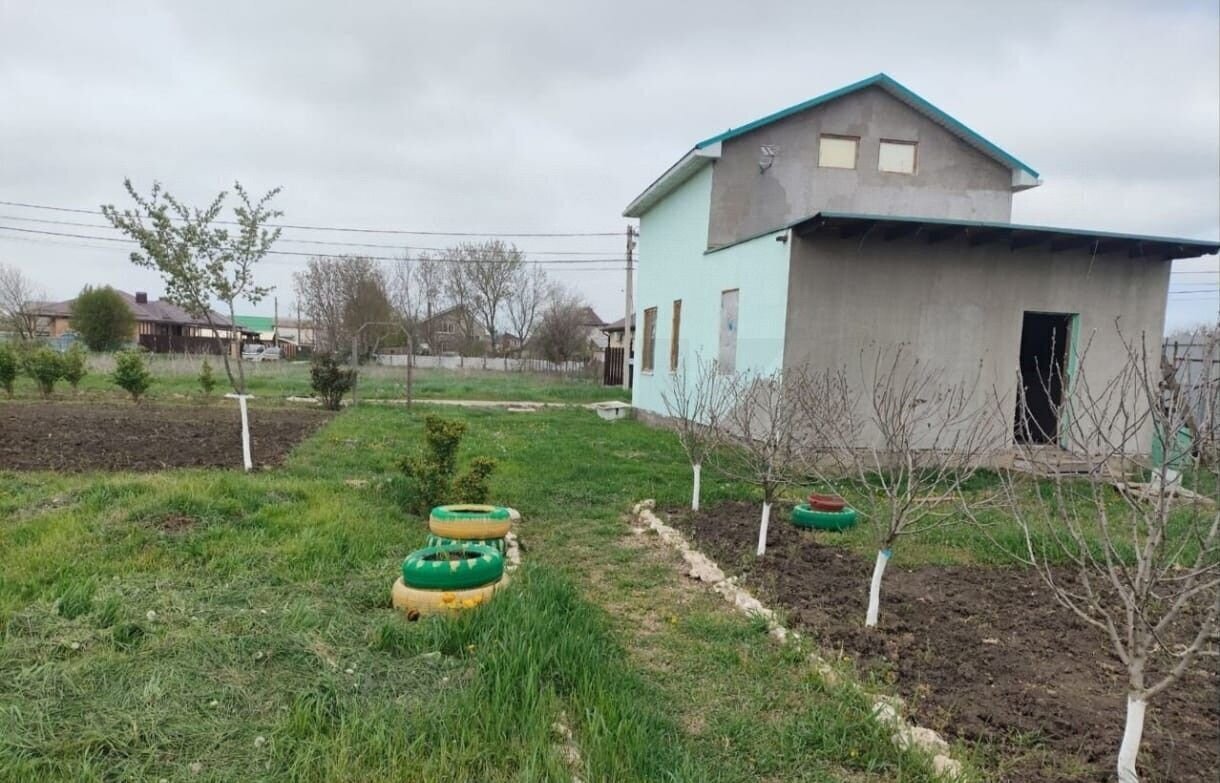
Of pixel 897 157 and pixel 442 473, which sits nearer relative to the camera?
pixel 442 473

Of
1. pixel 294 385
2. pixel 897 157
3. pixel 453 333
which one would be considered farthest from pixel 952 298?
pixel 453 333

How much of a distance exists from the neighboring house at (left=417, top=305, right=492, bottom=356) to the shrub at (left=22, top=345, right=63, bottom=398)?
85.0 ft

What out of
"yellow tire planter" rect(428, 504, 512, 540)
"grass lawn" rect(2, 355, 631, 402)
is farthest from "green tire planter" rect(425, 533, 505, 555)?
"grass lawn" rect(2, 355, 631, 402)

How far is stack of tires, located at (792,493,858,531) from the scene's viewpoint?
664 cm

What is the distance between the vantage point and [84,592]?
153 inches

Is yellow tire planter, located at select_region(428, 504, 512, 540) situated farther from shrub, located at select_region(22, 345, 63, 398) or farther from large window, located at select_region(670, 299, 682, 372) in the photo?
shrub, located at select_region(22, 345, 63, 398)

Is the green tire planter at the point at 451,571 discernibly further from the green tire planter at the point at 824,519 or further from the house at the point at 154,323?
the house at the point at 154,323

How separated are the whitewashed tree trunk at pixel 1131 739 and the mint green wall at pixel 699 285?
A: 7157mm

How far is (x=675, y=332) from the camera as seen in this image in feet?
45.7

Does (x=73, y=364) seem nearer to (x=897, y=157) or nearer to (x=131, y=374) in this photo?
(x=131, y=374)

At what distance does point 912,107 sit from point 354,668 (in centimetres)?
1285

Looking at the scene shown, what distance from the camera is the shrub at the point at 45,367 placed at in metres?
15.3

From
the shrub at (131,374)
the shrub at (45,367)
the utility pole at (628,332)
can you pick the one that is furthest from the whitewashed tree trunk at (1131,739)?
the utility pole at (628,332)

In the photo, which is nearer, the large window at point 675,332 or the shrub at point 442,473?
the shrub at point 442,473
